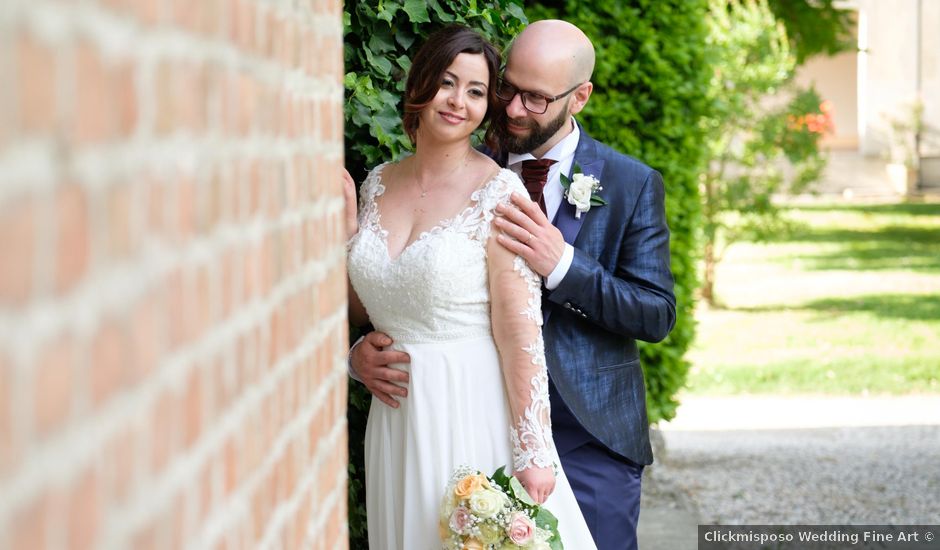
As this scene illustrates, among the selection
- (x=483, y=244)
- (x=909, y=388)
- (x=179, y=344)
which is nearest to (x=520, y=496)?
(x=483, y=244)

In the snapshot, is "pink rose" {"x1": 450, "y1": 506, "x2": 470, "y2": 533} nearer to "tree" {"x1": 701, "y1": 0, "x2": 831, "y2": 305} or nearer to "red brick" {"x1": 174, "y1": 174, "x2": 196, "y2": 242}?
"red brick" {"x1": 174, "y1": 174, "x2": 196, "y2": 242}

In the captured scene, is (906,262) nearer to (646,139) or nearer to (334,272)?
(646,139)

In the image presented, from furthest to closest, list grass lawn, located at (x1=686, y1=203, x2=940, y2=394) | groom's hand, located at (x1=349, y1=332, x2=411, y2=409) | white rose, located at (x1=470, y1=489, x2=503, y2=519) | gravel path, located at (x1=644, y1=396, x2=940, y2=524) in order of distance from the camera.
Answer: grass lawn, located at (x1=686, y1=203, x2=940, y2=394)
gravel path, located at (x1=644, y1=396, x2=940, y2=524)
groom's hand, located at (x1=349, y1=332, x2=411, y2=409)
white rose, located at (x1=470, y1=489, x2=503, y2=519)

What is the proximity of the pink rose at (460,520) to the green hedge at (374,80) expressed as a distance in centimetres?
105

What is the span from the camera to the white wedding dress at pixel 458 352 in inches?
129

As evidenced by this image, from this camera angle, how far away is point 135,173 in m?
1.04

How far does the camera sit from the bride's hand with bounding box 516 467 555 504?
3.31m

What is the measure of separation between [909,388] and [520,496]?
30.0 ft

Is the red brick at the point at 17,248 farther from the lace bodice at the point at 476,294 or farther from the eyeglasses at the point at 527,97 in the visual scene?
the eyeglasses at the point at 527,97

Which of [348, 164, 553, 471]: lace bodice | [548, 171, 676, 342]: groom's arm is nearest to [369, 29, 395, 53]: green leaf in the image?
[348, 164, 553, 471]: lace bodice

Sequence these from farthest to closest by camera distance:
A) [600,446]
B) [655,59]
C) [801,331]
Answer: [801,331], [655,59], [600,446]

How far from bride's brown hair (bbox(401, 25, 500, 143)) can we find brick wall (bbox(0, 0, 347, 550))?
1396mm

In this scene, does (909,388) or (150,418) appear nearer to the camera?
(150,418)

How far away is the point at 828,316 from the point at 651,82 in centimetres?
996
